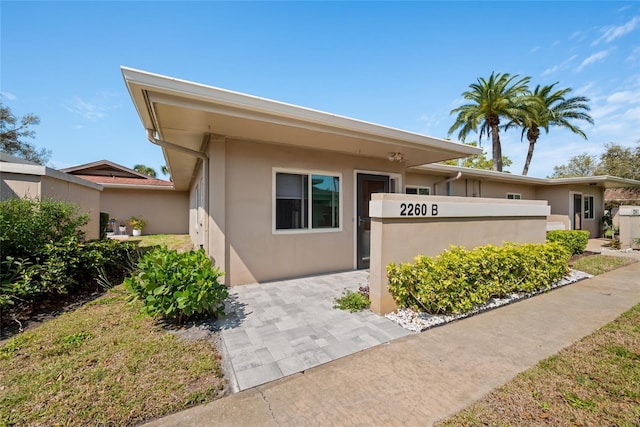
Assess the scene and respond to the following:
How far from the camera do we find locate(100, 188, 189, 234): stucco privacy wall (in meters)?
12.8

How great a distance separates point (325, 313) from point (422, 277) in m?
1.42

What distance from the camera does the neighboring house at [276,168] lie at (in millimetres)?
3502

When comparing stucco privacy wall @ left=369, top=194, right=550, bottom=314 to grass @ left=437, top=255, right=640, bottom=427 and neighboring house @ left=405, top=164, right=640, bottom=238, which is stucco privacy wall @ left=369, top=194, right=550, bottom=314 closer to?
grass @ left=437, top=255, right=640, bottom=427

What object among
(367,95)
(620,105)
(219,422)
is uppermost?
(620,105)

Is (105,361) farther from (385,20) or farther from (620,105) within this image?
(620,105)

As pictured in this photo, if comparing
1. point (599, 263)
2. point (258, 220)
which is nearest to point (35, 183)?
point (258, 220)

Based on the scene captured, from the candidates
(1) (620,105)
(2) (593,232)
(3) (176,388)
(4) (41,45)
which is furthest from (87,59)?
(2) (593,232)

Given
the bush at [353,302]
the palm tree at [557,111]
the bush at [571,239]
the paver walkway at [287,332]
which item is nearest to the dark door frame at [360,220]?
the paver walkway at [287,332]

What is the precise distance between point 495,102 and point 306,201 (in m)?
16.1

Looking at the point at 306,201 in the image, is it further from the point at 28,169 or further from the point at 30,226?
the point at 28,169

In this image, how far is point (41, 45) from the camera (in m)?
5.37

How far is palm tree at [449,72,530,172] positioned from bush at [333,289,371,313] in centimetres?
1651

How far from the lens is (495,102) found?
15.5 metres

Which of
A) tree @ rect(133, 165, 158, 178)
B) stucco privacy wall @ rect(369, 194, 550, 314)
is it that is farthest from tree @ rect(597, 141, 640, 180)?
tree @ rect(133, 165, 158, 178)
